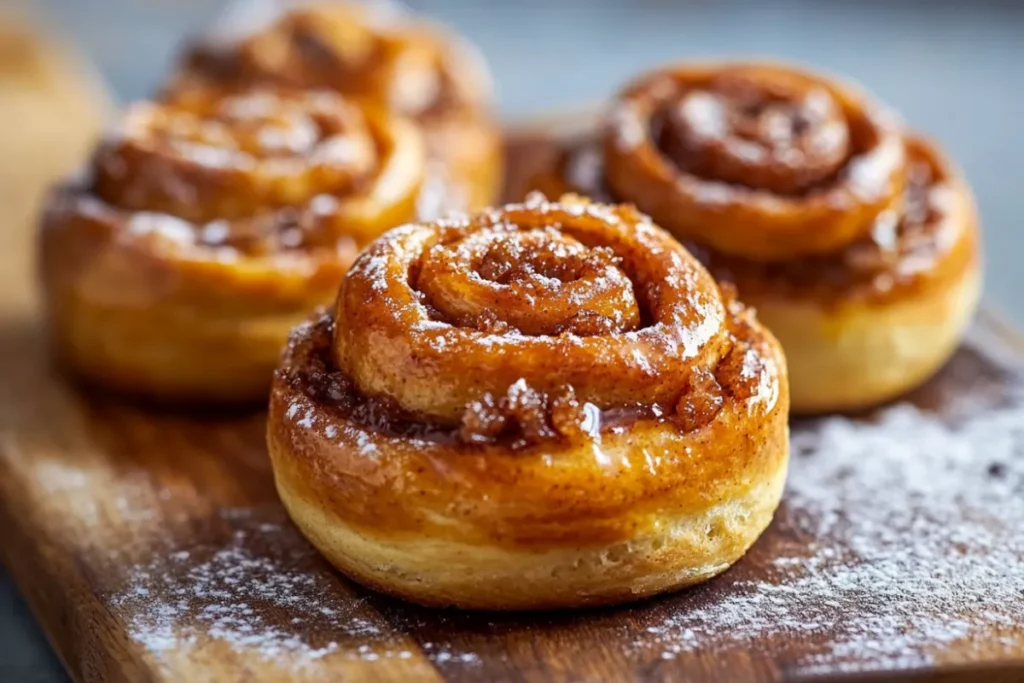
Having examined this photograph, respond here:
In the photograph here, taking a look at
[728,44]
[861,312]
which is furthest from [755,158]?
[728,44]

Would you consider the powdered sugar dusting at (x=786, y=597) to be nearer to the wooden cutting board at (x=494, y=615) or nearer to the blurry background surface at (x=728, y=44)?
the wooden cutting board at (x=494, y=615)

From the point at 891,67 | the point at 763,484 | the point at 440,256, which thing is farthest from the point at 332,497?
the point at 891,67

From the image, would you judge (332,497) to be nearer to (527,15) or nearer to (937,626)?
(937,626)

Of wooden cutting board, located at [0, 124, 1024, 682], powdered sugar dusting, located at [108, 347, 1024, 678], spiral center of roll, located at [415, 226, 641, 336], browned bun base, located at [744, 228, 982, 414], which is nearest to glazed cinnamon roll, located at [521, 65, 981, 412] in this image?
browned bun base, located at [744, 228, 982, 414]

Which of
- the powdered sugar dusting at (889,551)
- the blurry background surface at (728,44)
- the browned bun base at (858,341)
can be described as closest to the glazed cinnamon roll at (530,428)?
the powdered sugar dusting at (889,551)

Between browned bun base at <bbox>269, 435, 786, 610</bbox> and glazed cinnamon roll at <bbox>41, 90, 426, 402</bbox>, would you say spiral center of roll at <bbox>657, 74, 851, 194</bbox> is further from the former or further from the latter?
browned bun base at <bbox>269, 435, 786, 610</bbox>

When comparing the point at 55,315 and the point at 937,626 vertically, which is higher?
the point at 55,315
